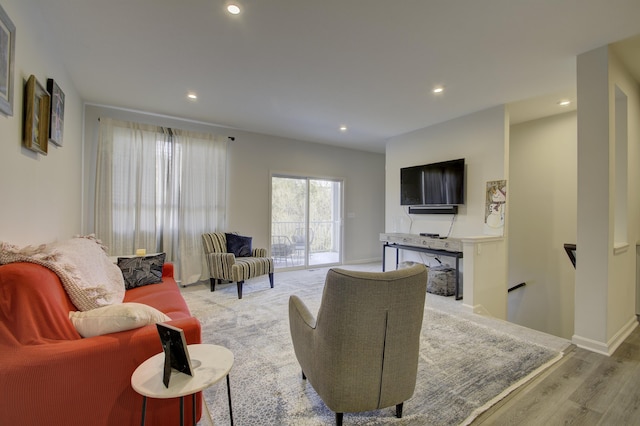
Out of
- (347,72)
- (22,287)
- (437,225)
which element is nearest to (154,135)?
(347,72)

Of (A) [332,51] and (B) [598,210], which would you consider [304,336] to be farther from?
(B) [598,210]

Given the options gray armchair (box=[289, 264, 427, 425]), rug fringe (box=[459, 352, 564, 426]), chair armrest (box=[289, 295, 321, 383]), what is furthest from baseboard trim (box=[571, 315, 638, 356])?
chair armrest (box=[289, 295, 321, 383])

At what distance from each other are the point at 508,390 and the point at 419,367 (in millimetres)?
564

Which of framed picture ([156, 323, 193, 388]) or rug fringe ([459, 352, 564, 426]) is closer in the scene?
framed picture ([156, 323, 193, 388])

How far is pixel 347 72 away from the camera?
2.95 metres

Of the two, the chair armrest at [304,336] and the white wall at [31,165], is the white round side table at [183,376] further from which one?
the white wall at [31,165]

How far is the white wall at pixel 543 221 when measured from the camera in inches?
160

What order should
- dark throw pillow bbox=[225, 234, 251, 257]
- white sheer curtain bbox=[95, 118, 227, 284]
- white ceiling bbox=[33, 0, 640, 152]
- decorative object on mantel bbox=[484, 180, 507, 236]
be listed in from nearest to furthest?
white ceiling bbox=[33, 0, 640, 152]
decorative object on mantel bbox=[484, 180, 507, 236]
white sheer curtain bbox=[95, 118, 227, 284]
dark throw pillow bbox=[225, 234, 251, 257]

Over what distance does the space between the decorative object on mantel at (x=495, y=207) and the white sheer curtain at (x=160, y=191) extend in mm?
4067

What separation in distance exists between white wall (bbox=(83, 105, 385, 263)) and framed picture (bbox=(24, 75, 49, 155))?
2.09m

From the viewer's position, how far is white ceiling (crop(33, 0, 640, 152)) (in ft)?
6.73

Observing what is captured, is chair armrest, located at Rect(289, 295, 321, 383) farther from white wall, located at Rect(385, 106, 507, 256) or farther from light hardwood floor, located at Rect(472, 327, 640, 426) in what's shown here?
white wall, located at Rect(385, 106, 507, 256)

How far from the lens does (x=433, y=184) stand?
15.1 ft

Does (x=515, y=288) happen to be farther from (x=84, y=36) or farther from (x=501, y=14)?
(x=84, y=36)
